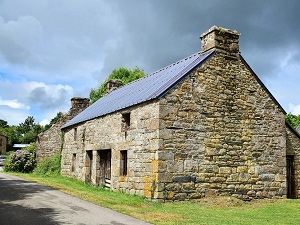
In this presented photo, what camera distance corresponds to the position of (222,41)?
47.3 ft

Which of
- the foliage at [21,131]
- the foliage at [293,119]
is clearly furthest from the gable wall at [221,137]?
the foliage at [21,131]

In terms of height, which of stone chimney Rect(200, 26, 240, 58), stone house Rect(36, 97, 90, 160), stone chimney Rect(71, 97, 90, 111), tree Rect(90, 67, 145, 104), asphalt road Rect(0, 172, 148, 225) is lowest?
asphalt road Rect(0, 172, 148, 225)

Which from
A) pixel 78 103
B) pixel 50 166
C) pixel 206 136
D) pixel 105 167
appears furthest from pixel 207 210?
pixel 78 103

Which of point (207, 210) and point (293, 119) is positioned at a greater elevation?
point (293, 119)

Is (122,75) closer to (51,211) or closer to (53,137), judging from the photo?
(53,137)

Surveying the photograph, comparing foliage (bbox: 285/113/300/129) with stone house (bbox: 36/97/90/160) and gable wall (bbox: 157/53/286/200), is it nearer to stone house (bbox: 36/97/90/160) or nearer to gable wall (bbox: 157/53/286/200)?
stone house (bbox: 36/97/90/160)

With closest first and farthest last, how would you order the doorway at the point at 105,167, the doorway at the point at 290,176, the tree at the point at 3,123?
1. the doorway at the point at 105,167
2. the doorway at the point at 290,176
3. the tree at the point at 3,123

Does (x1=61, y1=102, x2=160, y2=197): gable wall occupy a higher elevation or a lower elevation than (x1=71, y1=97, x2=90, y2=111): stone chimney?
lower

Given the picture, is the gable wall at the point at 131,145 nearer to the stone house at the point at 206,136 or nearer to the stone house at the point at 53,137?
the stone house at the point at 206,136

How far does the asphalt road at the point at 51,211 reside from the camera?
8.06 m

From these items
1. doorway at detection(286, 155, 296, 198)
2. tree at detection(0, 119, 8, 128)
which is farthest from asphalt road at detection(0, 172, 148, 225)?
tree at detection(0, 119, 8, 128)

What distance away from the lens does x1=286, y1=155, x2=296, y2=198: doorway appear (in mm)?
16297

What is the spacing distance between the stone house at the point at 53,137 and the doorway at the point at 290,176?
17199mm

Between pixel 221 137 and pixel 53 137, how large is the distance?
17673 mm
